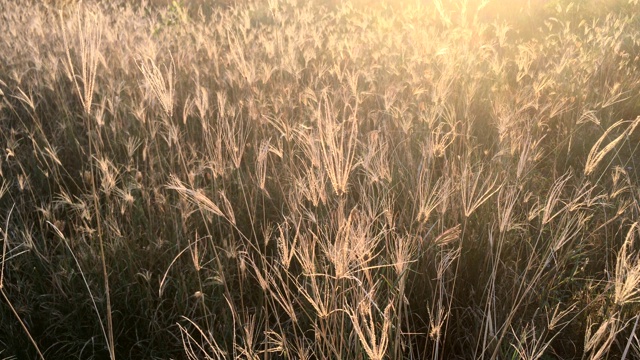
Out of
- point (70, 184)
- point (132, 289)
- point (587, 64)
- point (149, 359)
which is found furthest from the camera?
point (587, 64)

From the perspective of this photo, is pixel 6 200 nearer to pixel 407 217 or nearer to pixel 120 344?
pixel 120 344

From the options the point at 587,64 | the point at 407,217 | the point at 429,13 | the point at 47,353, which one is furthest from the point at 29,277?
the point at 429,13

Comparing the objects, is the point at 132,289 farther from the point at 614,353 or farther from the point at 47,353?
the point at 614,353

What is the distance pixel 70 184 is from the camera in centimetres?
268

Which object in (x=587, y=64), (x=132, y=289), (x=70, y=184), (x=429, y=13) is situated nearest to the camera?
(x=132, y=289)

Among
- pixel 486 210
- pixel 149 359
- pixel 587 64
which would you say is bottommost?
pixel 149 359

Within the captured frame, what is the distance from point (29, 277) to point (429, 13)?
13.9 feet

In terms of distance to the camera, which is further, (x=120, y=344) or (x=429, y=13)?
(x=429, y=13)

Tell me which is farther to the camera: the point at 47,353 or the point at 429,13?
the point at 429,13

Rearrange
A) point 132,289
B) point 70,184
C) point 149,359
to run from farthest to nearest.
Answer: point 70,184 < point 132,289 < point 149,359

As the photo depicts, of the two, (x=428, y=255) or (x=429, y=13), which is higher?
(x=429, y=13)

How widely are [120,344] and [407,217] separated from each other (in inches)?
46.5

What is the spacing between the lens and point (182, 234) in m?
2.11

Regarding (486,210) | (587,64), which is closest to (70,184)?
(486,210)
